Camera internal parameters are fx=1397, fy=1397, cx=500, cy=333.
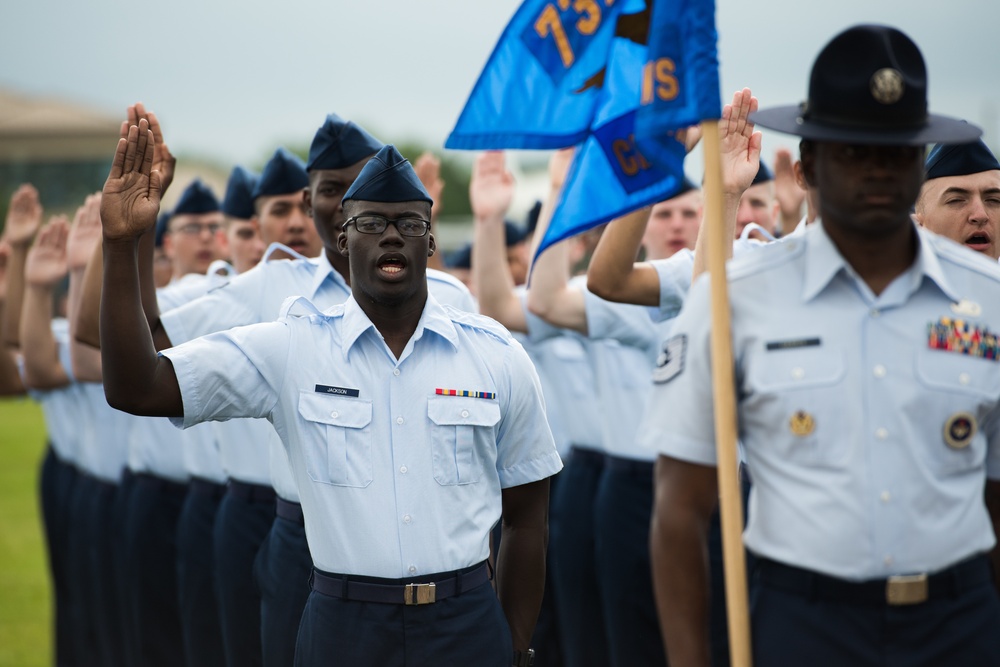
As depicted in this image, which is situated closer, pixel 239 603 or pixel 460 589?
pixel 460 589

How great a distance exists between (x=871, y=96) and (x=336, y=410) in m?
1.82

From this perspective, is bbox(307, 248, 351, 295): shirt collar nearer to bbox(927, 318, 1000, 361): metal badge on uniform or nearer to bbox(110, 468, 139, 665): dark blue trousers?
bbox(927, 318, 1000, 361): metal badge on uniform

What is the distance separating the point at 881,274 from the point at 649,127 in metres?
0.74

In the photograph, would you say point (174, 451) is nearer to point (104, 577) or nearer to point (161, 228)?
point (104, 577)

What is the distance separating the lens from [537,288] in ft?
20.6

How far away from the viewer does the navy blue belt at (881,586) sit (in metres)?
3.13

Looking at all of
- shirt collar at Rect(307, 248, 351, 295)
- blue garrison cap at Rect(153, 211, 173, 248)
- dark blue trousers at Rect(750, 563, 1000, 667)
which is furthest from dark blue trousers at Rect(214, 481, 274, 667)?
blue garrison cap at Rect(153, 211, 173, 248)

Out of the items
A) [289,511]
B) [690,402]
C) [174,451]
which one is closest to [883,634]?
[690,402]

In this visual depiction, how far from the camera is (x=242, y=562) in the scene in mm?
6371

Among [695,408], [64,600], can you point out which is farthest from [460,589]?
[64,600]

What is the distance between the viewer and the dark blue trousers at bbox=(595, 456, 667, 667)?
6711 millimetres

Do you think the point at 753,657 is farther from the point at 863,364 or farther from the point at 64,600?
the point at 64,600

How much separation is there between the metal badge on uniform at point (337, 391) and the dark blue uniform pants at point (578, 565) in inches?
144

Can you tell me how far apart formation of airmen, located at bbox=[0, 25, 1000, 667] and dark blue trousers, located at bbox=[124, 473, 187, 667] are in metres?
0.91
